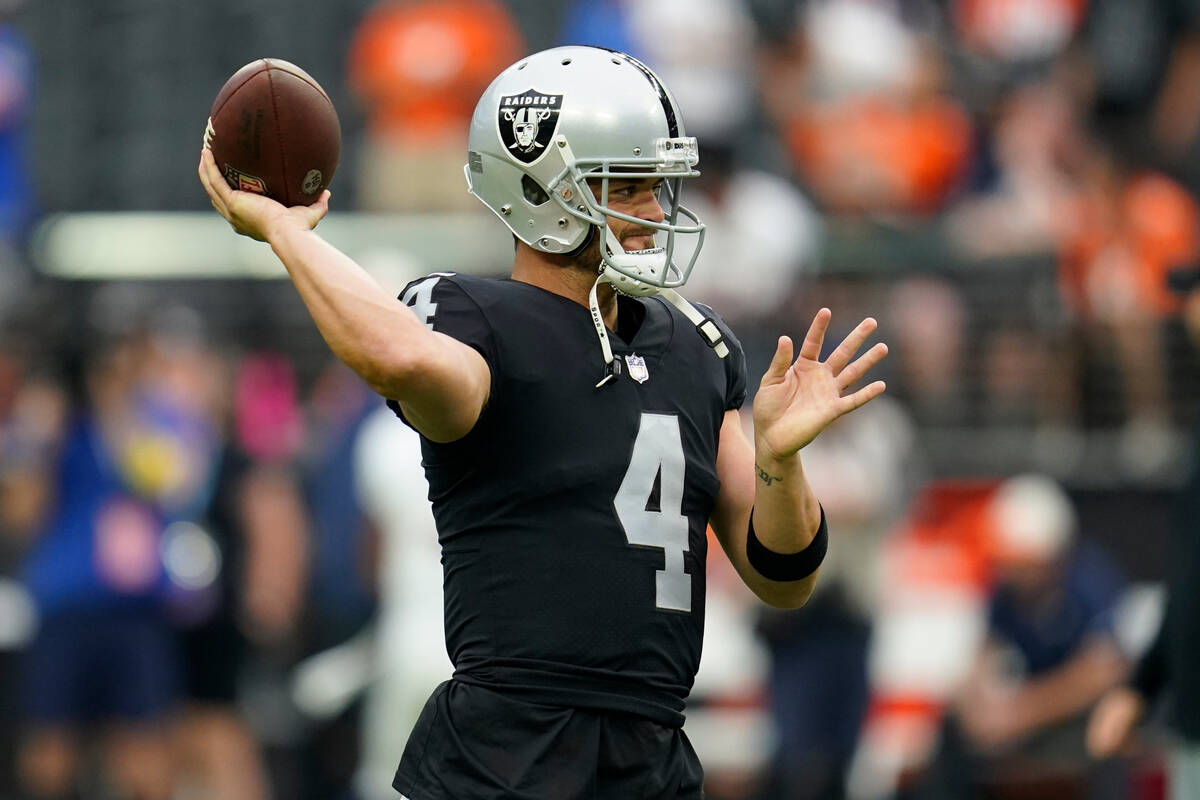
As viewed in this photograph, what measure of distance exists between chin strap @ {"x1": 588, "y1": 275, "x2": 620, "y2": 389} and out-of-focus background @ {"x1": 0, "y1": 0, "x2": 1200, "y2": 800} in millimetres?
4224

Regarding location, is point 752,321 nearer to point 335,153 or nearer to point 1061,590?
point 1061,590

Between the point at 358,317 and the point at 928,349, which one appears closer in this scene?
the point at 358,317

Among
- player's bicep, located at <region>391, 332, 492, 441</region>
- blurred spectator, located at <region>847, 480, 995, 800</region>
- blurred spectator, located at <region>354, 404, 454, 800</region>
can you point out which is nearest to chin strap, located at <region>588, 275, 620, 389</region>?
player's bicep, located at <region>391, 332, 492, 441</region>

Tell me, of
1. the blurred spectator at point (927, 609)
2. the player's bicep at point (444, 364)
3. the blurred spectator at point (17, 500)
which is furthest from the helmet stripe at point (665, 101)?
the blurred spectator at point (17, 500)

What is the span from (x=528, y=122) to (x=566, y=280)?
30 centimetres

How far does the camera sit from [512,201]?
3604mm

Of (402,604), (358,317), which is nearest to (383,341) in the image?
(358,317)

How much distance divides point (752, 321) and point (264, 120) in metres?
5.46

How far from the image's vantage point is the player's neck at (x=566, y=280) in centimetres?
361

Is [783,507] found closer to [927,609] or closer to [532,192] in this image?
[532,192]

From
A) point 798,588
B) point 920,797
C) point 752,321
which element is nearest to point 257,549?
point 752,321

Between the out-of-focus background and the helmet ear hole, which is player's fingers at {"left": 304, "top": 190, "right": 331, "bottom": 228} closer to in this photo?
the helmet ear hole

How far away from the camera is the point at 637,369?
3.55 metres

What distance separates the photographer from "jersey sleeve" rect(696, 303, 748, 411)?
3764 mm
